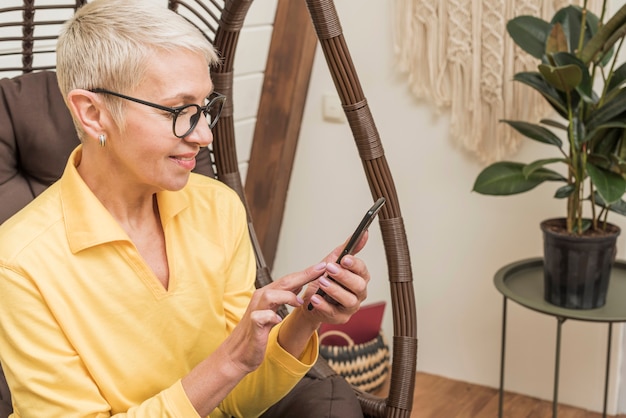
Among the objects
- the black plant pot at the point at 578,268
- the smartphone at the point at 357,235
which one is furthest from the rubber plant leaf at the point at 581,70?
the smartphone at the point at 357,235

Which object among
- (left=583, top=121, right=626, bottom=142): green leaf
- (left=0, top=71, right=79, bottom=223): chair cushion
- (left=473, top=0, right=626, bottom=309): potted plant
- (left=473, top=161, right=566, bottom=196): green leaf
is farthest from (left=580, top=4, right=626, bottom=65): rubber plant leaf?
(left=0, top=71, right=79, bottom=223): chair cushion

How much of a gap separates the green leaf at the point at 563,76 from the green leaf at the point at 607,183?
184 mm

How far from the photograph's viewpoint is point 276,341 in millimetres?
1372

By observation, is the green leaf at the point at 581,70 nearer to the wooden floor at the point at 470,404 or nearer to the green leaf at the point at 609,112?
the green leaf at the point at 609,112

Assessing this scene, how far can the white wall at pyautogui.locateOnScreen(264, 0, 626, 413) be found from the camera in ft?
7.68

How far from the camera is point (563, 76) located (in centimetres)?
177

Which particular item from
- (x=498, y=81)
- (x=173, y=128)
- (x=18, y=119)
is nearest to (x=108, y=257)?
(x=173, y=128)

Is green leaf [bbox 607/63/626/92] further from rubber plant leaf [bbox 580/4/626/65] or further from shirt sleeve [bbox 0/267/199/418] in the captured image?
shirt sleeve [bbox 0/267/199/418]

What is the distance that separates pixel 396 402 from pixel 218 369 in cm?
44

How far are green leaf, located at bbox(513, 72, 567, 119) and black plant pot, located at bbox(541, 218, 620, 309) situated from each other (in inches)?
11.0

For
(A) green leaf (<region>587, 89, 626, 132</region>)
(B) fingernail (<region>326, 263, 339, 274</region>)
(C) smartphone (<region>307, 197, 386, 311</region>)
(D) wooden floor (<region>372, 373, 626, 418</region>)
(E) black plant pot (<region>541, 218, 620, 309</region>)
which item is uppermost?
(A) green leaf (<region>587, 89, 626, 132</region>)

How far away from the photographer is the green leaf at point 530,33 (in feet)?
6.29

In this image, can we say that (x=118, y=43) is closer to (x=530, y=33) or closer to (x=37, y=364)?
(x=37, y=364)

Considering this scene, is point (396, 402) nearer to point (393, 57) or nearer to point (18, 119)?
point (18, 119)
